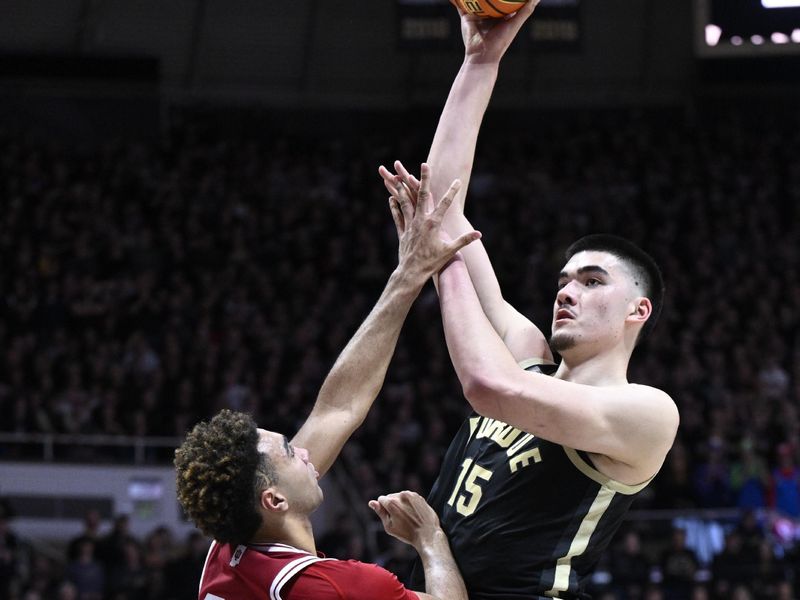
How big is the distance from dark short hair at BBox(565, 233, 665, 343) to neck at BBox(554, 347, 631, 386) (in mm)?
179

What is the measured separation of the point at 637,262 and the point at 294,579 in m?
1.52

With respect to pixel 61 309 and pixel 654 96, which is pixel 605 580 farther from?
pixel 654 96

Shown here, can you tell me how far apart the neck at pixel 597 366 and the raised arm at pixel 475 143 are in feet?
1.04

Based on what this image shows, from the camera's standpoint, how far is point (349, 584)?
3.76 meters

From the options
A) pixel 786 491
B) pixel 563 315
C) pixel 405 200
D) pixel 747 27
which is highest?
pixel 747 27

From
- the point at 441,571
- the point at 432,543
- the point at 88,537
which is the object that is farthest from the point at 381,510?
the point at 88,537

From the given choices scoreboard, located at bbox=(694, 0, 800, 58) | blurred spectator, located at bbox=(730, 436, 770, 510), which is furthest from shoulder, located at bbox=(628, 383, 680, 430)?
blurred spectator, located at bbox=(730, 436, 770, 510)

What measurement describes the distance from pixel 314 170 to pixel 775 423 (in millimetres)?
9198

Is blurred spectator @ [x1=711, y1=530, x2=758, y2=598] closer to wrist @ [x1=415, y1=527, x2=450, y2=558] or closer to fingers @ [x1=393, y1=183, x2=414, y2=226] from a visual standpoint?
wrist @ [x1=415, y1=527, x2=450, y2=558]

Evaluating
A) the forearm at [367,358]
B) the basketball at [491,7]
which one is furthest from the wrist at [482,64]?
the forearm at [367,358]

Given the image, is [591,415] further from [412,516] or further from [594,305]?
[412,516]

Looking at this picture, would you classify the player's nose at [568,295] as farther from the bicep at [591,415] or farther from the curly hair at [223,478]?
the curly hair at [223,478]

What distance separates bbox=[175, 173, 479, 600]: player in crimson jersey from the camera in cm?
378

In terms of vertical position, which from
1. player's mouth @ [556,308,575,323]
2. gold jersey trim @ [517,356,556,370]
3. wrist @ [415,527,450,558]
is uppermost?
player's mouth @ [556,308,575,323]
